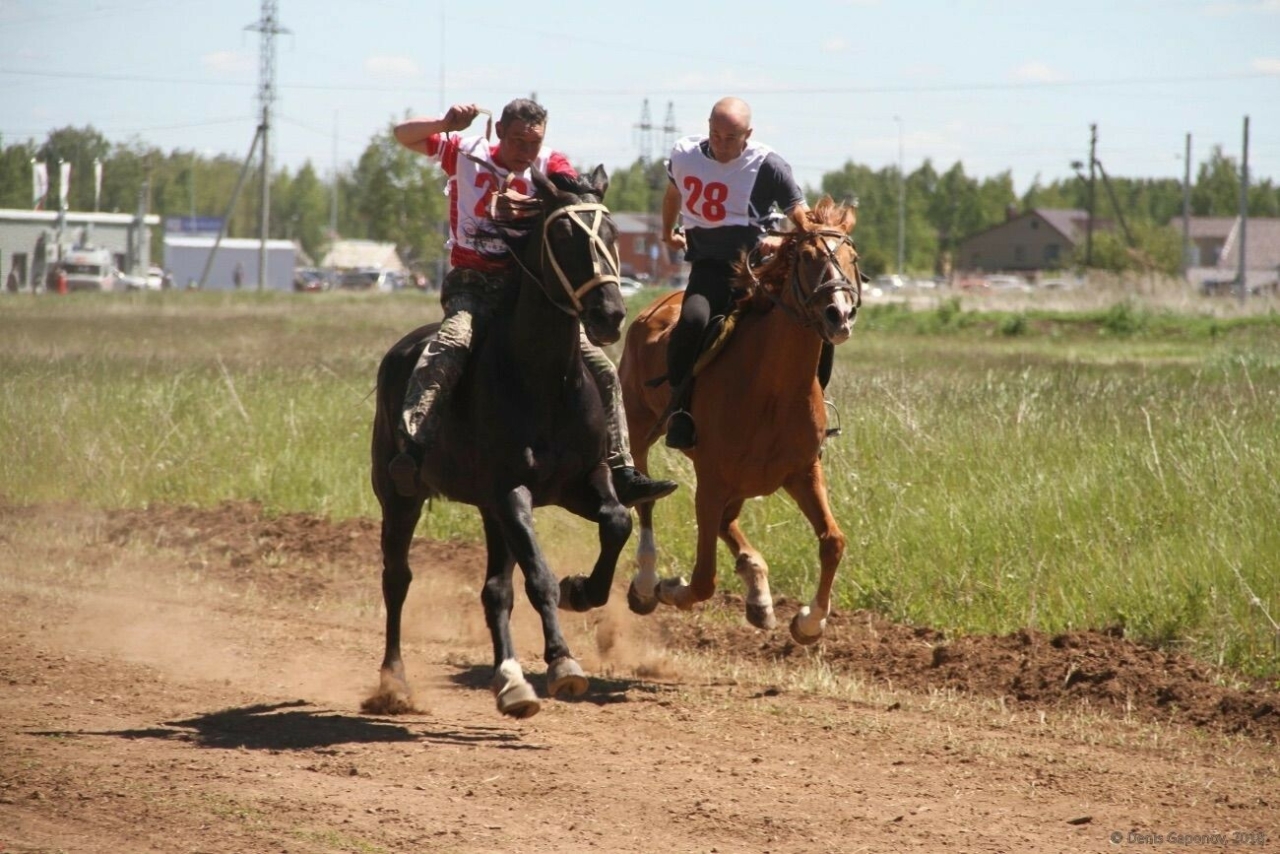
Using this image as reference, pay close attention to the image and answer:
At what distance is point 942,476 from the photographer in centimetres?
1180

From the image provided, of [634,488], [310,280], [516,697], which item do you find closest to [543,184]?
[634,488]

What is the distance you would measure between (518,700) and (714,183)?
3844 mm

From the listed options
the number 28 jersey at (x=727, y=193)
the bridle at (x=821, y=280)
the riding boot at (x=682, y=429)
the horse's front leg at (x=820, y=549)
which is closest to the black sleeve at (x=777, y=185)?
the number 28 jersey at (x=727, y=193)

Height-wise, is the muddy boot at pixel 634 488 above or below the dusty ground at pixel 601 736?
above

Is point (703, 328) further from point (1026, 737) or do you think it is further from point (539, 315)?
point (1026, 737)

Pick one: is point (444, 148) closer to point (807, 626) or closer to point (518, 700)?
point (518, 700)

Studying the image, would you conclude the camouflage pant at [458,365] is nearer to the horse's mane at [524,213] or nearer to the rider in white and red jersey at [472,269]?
the rider in white and red jersey at [472,269]

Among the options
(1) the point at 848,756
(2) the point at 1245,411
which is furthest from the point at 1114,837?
(2) the point at 1245,411

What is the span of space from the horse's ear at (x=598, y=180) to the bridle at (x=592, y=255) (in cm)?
14

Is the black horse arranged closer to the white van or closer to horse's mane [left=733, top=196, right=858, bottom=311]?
horse's mane [left=733, top=196, right=858, bottom=311]

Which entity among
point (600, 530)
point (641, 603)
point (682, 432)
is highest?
point (682, 432)

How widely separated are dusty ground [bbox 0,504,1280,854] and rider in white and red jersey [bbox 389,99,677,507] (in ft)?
4.73

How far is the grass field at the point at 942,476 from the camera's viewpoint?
9.48 m

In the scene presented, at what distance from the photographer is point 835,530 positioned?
348 inches
